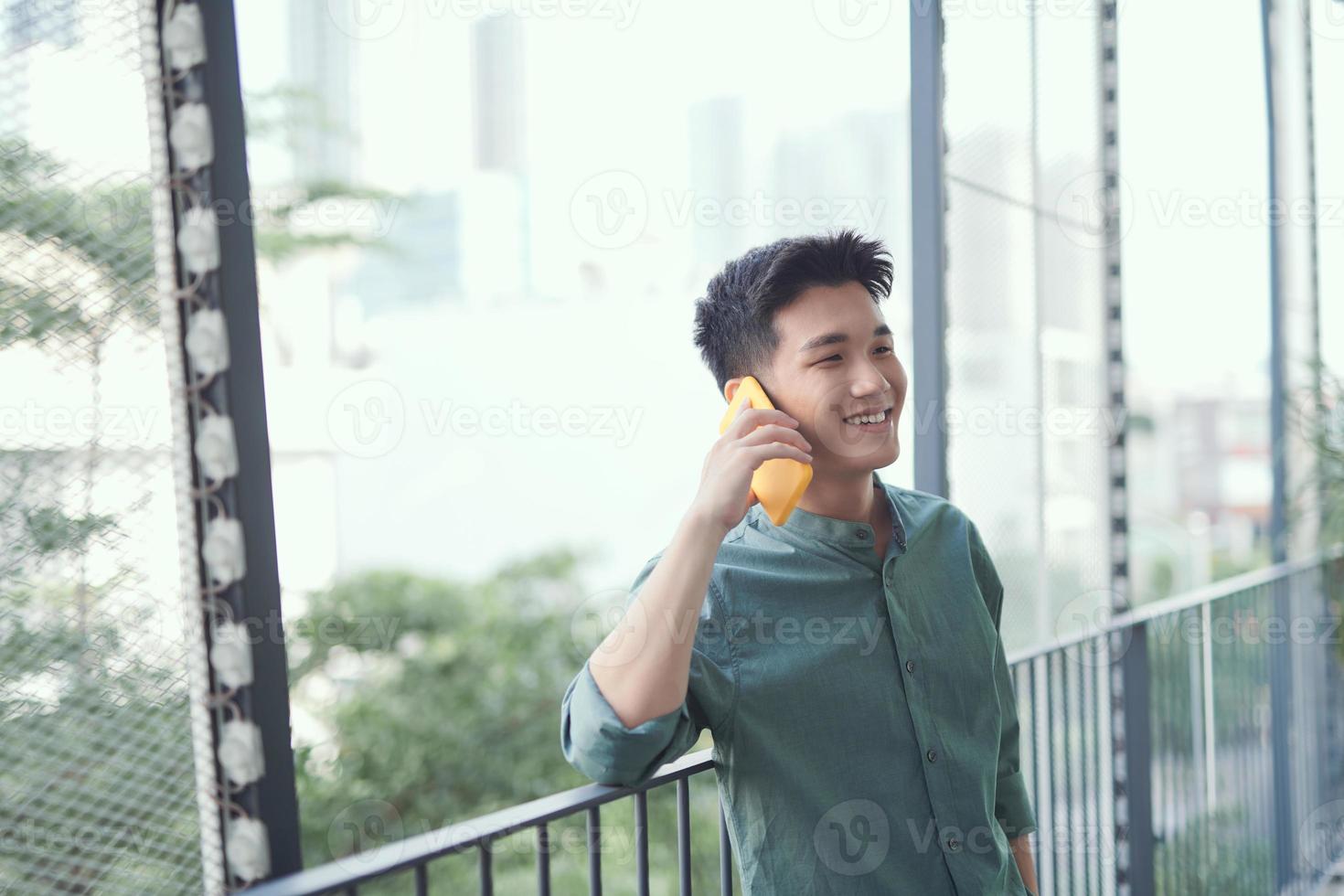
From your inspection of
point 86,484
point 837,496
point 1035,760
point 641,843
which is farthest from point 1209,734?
point 86,484

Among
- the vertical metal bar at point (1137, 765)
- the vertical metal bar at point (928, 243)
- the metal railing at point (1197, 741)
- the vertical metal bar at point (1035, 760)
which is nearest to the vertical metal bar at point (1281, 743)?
the metal railing at point (1197, 741)

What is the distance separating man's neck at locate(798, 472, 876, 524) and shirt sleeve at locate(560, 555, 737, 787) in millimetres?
187

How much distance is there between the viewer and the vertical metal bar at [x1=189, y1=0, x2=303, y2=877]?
3.62ft

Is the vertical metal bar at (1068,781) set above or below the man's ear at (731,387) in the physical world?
below

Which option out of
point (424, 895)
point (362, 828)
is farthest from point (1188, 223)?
point (362, 828)

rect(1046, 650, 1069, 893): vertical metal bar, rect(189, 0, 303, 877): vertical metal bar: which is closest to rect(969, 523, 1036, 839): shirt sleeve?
rect(1046, 650, 1069, 893): vertical metal bar

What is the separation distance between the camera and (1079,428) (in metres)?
2.89

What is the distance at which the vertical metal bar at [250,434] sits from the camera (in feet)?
3.62

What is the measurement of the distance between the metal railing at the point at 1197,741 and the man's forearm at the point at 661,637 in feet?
1.42

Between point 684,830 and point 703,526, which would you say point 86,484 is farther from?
point 684,830

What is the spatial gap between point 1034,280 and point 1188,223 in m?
1.15

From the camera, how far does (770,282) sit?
1.42m

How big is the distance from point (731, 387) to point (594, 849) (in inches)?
24.0

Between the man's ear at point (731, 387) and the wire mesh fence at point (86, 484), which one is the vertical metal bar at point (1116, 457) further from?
the wire mesh fence at point (86, 484)
